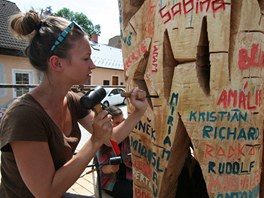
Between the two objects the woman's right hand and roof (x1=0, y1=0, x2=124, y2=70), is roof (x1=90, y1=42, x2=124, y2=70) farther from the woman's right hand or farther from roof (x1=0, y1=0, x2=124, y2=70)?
the woman's right hand

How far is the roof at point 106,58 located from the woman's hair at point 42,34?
52.5 ft

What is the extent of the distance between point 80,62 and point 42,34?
0.24m

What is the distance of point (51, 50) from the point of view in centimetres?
130

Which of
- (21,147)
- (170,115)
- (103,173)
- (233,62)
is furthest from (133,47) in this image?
(103,173)

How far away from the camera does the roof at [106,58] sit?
18000 mm

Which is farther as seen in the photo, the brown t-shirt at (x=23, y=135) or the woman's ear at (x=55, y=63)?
the woman's ear at (x=55, y=63)

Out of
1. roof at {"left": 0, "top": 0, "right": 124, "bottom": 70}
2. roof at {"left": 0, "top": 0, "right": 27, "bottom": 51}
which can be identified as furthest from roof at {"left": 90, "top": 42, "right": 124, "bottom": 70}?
roof at {"left": 0, "top": 0, "right": 27, "bottom": 51}

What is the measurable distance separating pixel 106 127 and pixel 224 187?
0.70m

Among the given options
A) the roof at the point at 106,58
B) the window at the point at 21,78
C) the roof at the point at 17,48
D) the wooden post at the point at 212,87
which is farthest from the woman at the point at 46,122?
the roof at the point at 106,58

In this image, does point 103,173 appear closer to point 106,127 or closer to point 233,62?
point 106,127

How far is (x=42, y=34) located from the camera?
4.36 ft

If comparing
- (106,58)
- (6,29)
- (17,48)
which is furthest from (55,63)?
(106,58)

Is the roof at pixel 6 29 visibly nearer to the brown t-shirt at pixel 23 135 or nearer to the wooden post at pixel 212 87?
the brown t-shirt at pixel 23 135

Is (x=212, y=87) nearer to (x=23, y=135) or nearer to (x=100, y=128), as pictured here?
(x=100, y=128)
